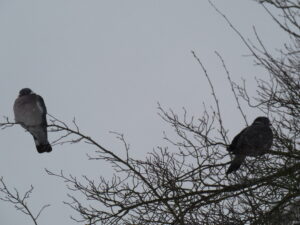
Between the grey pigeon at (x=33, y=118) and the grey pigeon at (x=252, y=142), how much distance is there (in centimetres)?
424

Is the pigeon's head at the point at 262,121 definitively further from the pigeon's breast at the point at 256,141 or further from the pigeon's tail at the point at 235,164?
the pigeon's tail at the point at 235,164

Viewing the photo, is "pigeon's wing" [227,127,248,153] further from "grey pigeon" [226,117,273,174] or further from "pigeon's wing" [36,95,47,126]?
"pigeon's wing" [36,95,47,126]

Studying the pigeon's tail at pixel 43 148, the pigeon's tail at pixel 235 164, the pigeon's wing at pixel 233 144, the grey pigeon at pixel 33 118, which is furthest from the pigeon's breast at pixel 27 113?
the pigeon's tail at pixel 235 164

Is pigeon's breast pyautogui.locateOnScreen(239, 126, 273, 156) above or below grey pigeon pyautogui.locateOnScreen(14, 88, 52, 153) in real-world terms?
below

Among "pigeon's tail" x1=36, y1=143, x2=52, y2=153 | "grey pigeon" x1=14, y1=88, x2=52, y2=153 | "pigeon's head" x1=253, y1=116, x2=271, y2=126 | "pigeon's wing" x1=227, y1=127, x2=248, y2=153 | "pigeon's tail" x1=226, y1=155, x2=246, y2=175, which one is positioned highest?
"grey pigeon" x1=14, y1=88, x2=52, y2=153

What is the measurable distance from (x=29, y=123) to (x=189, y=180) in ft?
17.0

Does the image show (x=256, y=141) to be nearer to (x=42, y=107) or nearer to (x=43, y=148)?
(x=43, y=148)

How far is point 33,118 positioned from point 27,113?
0.49 feet

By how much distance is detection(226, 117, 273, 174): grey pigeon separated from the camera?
5.48 metres

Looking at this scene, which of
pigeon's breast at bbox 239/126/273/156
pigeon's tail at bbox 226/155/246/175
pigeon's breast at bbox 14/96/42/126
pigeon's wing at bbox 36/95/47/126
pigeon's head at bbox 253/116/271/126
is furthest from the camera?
pigeon's wing at bbox 36/95/47/126

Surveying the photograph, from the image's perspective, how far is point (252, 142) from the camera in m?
6.41

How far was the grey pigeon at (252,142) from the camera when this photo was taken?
18.0 ft

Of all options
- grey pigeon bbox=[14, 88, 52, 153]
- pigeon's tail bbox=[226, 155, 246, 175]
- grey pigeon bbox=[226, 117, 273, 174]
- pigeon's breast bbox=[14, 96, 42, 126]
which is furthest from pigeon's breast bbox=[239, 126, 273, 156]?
pigeon's breast bbox=[14, 96, 42, 126]

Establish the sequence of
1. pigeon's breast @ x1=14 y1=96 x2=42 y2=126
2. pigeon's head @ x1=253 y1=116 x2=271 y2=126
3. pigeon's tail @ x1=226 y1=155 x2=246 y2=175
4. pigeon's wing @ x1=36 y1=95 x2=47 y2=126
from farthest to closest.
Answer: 1. pigeon's wing @ x1=36 y1=95 x2=47 y2=126
2. pigeon's breast @ x1=14 y1=96 x2=42 y2=126
3. pigeon's head @ x1=253 y1=116 x2=271 y2=126
4. pigeon's tail @ x1=226 y1=155 x2=246 y2=175
